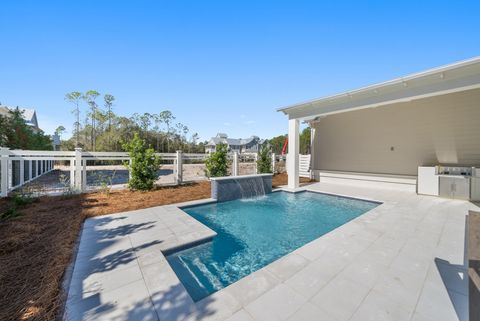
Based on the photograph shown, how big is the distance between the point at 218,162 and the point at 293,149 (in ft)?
10.9

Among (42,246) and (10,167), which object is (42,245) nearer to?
(42,246)

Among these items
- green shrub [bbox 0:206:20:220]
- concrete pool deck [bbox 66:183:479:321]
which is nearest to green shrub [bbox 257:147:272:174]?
concrete pool deck [bbox 66:183:479:321]

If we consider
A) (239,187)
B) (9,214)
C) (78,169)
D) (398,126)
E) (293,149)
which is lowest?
(9,214)

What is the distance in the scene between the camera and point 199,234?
3.44 metres

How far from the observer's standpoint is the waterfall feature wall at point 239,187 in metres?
6.06

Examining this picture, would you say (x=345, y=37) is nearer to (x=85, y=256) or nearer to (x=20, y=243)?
(x=85, y=256)

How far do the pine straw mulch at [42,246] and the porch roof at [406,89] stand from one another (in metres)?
5.82

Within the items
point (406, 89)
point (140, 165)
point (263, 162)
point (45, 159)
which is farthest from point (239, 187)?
point (45, 159)

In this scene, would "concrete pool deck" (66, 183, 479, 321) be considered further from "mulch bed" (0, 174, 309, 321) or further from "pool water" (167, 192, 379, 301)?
"pool water" (167, 192, 379, 301)

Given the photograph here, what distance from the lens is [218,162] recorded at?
8.60 metres

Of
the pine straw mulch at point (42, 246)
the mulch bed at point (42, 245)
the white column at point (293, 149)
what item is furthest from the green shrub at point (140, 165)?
the white column at point (293, 149)

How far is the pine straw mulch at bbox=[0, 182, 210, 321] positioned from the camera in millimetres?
1781

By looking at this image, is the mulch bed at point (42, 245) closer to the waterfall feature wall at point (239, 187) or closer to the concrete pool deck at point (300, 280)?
the concrete pool deck at point (300, 280)

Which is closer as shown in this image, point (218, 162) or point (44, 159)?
point (44, 159)
